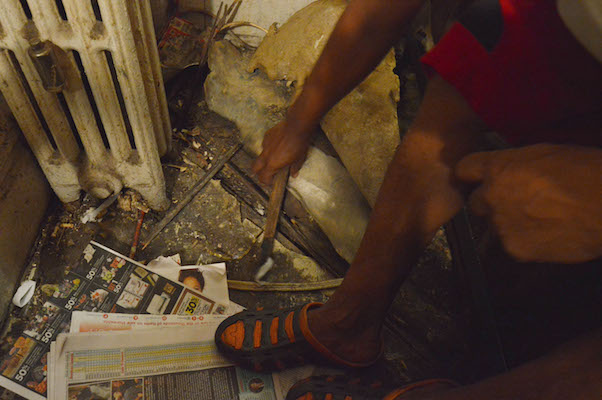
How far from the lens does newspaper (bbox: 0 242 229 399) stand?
94 cm

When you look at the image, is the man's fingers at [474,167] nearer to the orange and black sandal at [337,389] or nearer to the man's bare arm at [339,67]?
the man's bare arm at [339,67]

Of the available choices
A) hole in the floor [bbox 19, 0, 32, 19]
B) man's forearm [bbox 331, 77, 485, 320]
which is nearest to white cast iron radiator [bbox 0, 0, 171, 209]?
hole in the floor [bbox 19, 0, 32, 19]

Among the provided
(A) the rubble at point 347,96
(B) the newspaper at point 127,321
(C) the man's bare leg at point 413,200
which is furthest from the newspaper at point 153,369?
(A) the rubble at point 347,96

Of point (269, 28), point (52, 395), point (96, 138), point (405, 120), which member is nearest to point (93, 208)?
point (96, 138)

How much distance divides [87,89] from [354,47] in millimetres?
584

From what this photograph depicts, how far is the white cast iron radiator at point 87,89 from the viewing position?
707 mm

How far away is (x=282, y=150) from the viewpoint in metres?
1.17

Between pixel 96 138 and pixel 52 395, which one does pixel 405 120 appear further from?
pixel 52 395

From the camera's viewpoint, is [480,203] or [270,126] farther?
[270,126]

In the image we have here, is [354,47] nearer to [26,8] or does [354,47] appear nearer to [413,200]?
[413,200]

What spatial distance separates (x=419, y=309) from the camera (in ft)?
3.76

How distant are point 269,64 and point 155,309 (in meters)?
0.83

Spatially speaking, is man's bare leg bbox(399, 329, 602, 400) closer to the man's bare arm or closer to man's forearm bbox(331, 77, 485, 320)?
man's forearm bbox(331, 77, 485, 320)

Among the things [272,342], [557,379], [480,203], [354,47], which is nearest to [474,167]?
[480,203]
